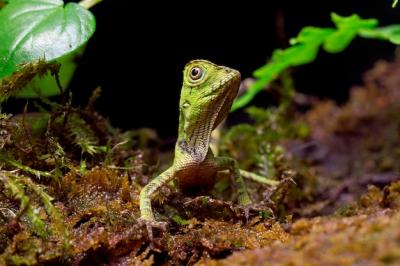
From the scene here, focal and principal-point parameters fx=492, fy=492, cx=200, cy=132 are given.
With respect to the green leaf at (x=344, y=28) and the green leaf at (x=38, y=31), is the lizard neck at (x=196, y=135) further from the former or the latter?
the green leaf at (x=344, y=28)

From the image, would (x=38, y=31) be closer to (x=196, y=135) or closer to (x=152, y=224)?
(x=196, y=135)

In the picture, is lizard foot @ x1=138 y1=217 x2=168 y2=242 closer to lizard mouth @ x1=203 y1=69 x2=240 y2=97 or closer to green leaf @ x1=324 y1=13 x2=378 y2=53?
lizard mouth @ x1=203 y1=69 x2=240 y2=97

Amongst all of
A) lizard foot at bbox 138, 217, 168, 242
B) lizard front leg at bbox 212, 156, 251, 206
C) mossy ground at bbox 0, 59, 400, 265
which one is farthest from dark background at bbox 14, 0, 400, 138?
lizard foot at bbox 138, 217, 168, 242

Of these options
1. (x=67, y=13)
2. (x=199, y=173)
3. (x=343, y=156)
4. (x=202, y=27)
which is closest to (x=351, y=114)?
(x=343, y=156)

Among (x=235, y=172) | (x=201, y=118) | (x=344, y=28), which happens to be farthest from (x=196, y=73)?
(x=344, y=28)

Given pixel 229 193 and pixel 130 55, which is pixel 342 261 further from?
pixel 130 55

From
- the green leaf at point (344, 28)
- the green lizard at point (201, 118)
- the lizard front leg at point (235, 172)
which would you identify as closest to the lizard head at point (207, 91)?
the green lizard at point (201, 118)

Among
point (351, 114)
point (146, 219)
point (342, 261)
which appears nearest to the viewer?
point (342, 261)
